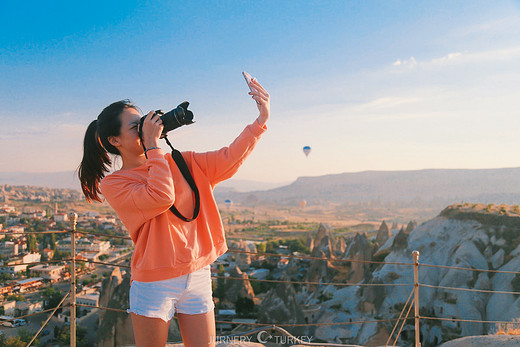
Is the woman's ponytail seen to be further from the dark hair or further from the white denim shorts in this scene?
the white denim shorts

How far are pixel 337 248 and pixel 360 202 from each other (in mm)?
77959

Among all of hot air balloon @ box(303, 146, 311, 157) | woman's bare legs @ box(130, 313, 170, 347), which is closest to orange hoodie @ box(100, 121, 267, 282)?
woman's bare legs @ box(130, 313, 170, 347)

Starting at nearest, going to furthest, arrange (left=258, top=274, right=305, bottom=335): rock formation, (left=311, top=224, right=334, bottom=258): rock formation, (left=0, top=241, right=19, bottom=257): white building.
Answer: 1. (left=258, top=274, right=305, bottom=335): rock formation
2. (left=0, top=241, right=19, bottom=257): white building
3. (left=311, top=224, right=334, bottom=258): rock formation

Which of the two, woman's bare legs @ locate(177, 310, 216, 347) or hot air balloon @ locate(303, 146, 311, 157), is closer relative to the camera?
woman's bare legs @ locate(177, 310, 216, 347)

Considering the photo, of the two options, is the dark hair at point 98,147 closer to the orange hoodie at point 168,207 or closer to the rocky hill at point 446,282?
the orange hoodie at point 168,207

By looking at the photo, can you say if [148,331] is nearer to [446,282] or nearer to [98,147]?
[98,147]

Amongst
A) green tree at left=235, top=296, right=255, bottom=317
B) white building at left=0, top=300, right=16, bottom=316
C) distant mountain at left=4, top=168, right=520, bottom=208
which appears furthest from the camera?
distant mountain at left=4, top=168, right=520, bottom=208

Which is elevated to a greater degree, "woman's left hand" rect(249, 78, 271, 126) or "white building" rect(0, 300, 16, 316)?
"woman's left hand" rect(249, 78, 271, 126)

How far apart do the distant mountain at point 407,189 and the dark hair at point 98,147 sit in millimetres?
77306

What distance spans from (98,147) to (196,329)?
0.63m

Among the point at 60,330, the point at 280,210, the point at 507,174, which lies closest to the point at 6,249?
the point at 60,330

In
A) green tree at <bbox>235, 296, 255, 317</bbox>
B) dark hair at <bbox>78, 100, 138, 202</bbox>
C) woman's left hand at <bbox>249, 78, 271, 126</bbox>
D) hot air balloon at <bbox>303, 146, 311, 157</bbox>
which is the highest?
hot air balloon at <bbox>303, 146, 311, 157</bbox>

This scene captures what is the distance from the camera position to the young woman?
1.19 meters

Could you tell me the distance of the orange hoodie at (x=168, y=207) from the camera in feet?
3.88
